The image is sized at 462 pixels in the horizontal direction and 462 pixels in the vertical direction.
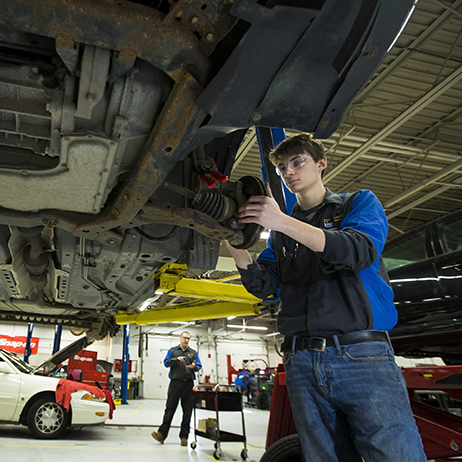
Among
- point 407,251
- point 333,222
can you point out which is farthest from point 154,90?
point 407,251

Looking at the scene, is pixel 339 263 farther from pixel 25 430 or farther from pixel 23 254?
pixel 25 430

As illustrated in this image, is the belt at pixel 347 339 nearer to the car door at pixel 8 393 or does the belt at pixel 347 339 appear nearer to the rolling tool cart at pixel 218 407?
the rolling tool cart at pixel 218 407

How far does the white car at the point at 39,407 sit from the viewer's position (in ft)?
14.8

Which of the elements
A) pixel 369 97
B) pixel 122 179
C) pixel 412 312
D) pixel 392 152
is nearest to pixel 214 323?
pixel 392 152

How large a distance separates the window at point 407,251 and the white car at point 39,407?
13.5ft

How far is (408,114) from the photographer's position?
20.6ft

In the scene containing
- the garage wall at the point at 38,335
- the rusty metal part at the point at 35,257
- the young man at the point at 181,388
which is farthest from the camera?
the garage wall at the point at 38,335

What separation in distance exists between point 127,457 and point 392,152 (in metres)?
7.39

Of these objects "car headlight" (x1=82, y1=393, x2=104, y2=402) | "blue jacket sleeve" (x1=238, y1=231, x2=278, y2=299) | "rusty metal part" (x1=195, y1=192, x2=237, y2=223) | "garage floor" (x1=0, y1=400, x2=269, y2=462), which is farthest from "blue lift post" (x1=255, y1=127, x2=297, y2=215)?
"car headlight" (x1=82, y1=393, x2=104, y2=402)

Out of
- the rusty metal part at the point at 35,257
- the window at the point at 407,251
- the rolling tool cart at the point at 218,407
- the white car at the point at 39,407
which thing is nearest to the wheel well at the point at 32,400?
the white car at the point at 39,407

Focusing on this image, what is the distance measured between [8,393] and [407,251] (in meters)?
5.04

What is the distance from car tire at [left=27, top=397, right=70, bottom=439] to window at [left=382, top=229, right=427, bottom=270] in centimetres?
437

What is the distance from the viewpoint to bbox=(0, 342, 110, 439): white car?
4.52 meters

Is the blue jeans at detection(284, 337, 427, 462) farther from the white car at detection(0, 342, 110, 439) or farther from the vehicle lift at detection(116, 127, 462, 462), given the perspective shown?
the white car at detection(0, 342, 110, 439)
